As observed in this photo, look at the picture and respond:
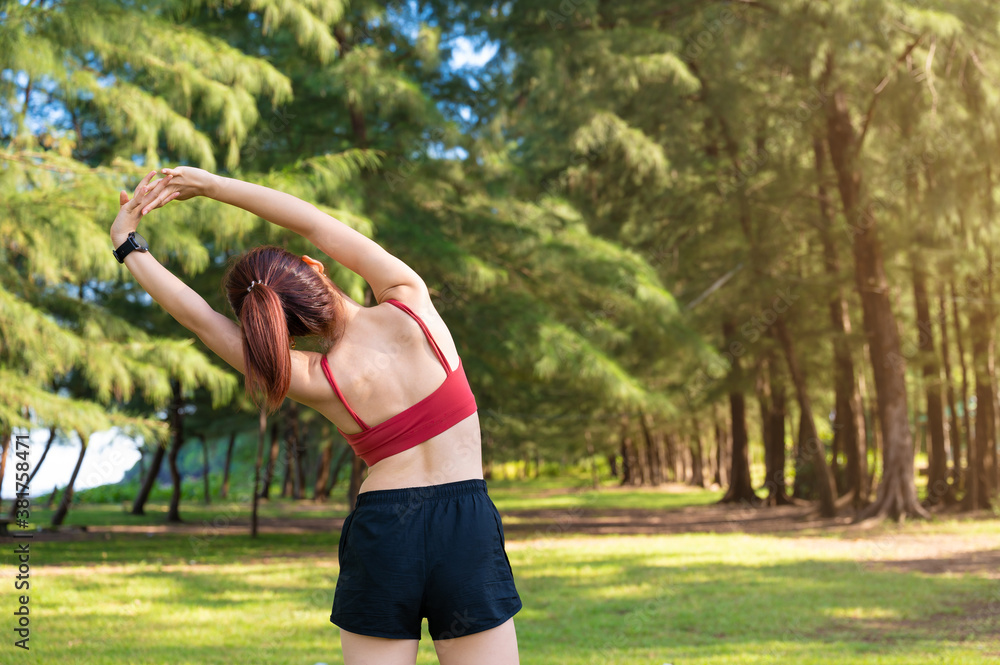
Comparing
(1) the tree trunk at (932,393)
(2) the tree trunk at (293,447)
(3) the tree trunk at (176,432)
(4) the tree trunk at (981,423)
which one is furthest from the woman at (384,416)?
(2) the tree trunk at (293,447)

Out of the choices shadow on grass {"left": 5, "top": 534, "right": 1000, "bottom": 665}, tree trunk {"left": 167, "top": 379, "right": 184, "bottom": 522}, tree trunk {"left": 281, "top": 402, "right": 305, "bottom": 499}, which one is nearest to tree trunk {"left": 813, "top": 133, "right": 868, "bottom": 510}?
shadow on grass {"left": 5, "top": 534, "right": 1000, "bottom": 665}

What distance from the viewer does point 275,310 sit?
211 cm

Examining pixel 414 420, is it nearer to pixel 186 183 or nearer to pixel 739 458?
pixel 186 183

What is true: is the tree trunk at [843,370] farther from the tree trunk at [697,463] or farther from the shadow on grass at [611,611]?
the tree trunk at [697,463]

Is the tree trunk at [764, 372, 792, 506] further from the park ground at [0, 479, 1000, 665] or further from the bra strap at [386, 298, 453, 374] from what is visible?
the bra strap at [386, 298, 453, 374]

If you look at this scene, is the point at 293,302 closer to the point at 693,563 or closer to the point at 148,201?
the point at 148,201

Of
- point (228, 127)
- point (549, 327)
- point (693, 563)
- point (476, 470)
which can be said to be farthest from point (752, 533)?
point (476, 470)

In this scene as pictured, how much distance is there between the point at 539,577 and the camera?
10430 millimetres

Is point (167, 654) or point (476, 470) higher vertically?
point (476, 470)

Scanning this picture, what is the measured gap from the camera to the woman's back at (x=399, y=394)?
2182mm

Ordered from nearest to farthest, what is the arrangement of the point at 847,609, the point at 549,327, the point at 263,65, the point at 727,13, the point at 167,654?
1. the point at 167,654
2. the point at 847,609
3. the point at 263,65
4. the point at 549,327
5. the point at 727,13

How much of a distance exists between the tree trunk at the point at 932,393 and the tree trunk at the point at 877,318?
185 centimetres

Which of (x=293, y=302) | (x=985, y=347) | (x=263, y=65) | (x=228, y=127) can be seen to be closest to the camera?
(x=293, y=302)

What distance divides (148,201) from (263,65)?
8.84 m
